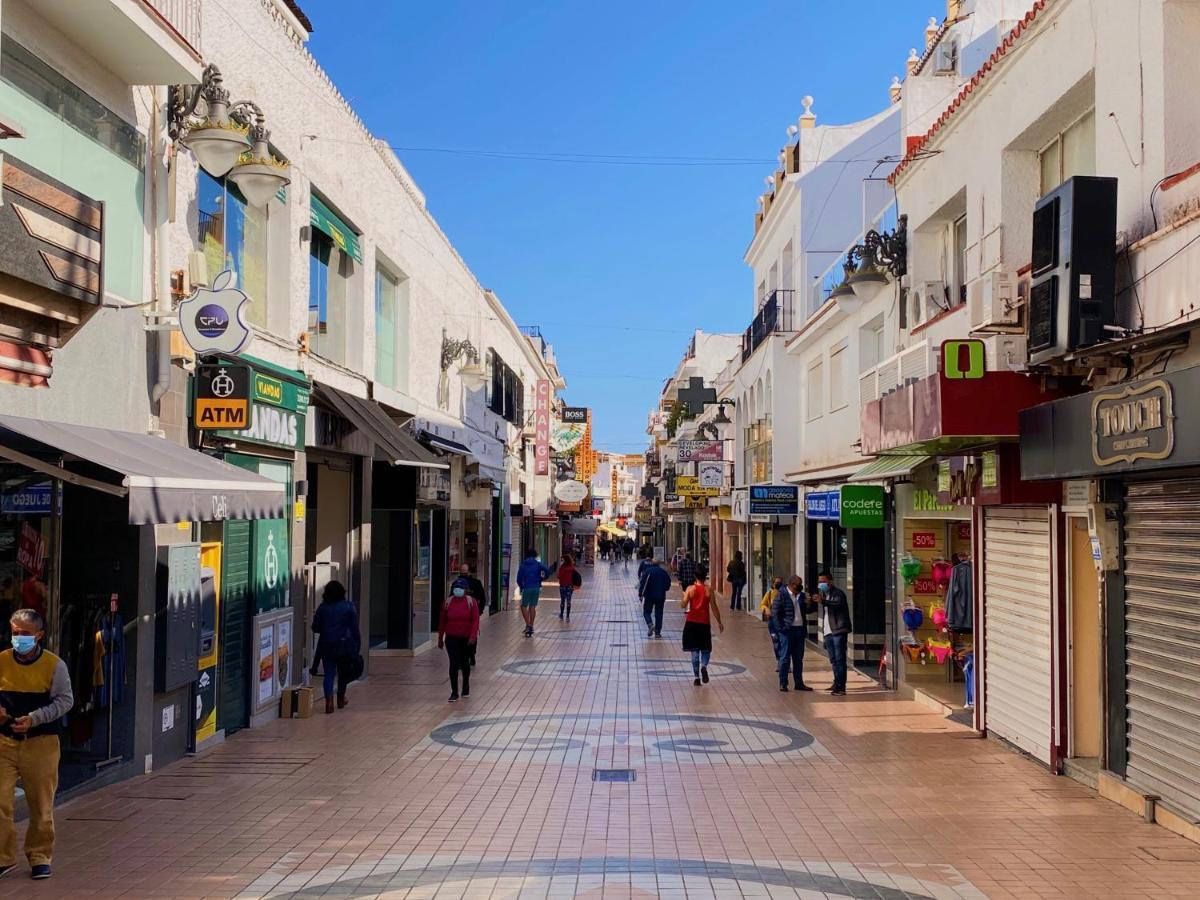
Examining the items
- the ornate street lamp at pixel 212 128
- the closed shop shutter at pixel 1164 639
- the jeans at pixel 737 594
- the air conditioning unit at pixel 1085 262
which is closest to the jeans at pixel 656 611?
the jeans at pixel 737 594

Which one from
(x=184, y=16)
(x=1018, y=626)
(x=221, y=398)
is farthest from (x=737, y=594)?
(x=184, y=16)

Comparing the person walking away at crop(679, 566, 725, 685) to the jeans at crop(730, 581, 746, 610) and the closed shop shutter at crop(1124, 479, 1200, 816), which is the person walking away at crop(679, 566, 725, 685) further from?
the jeans at crop(730, 581, 746, 610)

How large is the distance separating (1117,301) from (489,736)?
7.51 m

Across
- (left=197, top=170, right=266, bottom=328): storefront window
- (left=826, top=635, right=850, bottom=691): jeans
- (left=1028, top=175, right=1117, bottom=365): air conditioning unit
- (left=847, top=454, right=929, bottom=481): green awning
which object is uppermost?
(left=197, top=170, right=266, bottom=328): storefront window

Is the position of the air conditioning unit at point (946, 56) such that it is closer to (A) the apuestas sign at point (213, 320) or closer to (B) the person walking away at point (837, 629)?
(B) the person walking away at point (837, 629)

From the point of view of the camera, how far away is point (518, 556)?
1687 inches

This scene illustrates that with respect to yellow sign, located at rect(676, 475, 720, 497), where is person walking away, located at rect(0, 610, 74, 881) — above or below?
below

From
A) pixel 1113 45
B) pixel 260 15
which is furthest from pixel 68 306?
pixel 1113 45

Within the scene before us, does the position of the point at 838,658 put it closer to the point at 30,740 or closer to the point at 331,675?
the point at 331,675

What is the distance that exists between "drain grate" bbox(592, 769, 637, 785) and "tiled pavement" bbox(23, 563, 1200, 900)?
130 mm

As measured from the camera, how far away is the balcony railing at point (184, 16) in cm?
999

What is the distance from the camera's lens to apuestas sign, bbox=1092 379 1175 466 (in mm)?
8039

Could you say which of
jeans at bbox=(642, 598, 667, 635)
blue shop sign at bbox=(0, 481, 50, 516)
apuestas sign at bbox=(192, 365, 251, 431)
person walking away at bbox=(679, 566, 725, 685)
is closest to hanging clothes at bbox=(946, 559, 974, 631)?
Result: person walking away at bbox=(679, 566, 725, 685)

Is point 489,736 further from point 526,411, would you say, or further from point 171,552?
point 526,411
